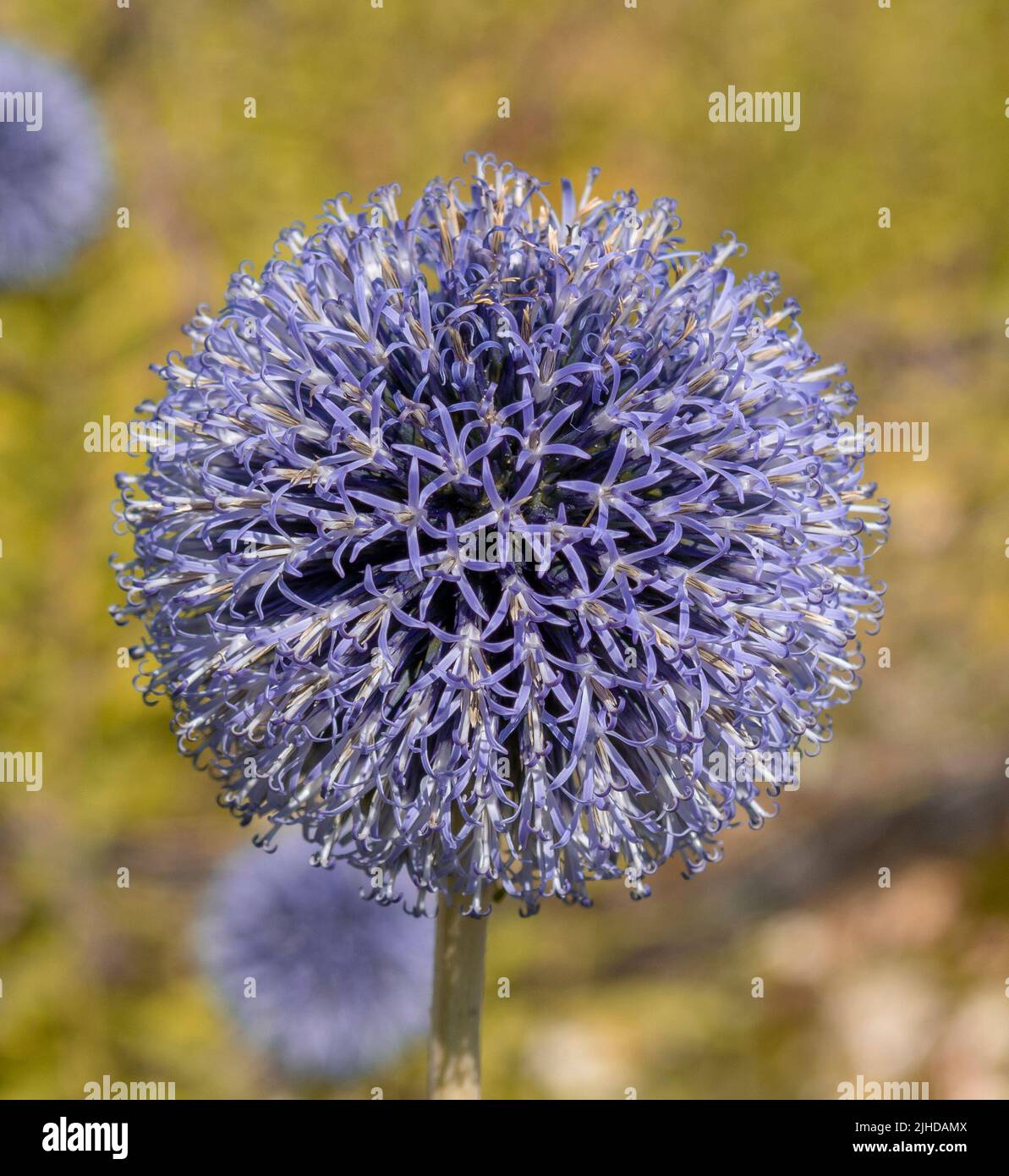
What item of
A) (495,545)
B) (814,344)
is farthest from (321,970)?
(814,344)

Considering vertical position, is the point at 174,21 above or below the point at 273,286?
above

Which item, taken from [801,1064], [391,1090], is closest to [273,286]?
[391,1090]

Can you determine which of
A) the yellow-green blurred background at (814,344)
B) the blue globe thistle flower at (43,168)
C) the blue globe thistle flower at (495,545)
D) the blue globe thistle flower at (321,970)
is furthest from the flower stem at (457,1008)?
the blue globe thistle flower at (43,168)

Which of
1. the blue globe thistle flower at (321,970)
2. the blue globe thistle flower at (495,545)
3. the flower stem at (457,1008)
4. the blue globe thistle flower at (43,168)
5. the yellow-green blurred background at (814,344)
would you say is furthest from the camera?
the blue globe thistle flower at (43,168)

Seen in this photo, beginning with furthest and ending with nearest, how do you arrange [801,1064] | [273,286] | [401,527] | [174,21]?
[174,21]
[801,1064]
[273,286]
[401,527]

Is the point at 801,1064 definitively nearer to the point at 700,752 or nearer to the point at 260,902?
the point at 260,902

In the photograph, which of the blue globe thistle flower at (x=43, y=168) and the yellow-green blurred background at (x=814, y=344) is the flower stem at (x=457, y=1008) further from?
the blue globe thistle flower at (x=43, y=168)
